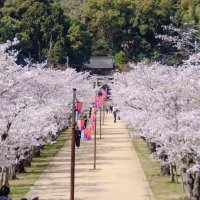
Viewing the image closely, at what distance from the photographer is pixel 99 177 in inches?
836

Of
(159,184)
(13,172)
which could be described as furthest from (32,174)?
(159,184)

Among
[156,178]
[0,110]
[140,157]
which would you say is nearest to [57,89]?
[140,157]

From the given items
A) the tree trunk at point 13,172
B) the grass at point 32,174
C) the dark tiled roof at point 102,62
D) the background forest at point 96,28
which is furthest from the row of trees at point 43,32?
the tree trunk at point 13,172

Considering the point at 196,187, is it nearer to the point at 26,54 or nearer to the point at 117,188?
the point at 117,188

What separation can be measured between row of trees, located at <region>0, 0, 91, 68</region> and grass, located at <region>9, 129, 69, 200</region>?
29.3 metres

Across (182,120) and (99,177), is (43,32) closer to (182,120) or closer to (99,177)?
(99,177)

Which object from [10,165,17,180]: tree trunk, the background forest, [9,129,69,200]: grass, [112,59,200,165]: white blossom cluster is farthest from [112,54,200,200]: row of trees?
the background forest

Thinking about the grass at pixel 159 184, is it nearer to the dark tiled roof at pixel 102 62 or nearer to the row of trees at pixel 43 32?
the row of trees at pixel 43 32

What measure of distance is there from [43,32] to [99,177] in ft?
143

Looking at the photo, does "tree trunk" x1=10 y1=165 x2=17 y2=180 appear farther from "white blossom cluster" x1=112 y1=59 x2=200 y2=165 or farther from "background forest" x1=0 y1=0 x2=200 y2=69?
"background forest" x1=0 y1=0 x2=200 y2=69

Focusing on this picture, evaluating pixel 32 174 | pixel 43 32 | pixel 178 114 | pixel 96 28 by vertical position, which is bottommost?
pixel 32 174

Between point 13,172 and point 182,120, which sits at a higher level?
point 182,120

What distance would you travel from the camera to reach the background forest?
6269 centimetres

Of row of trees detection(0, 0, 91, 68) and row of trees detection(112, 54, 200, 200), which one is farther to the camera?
row of trees detection(0, 0, 91, 68)
